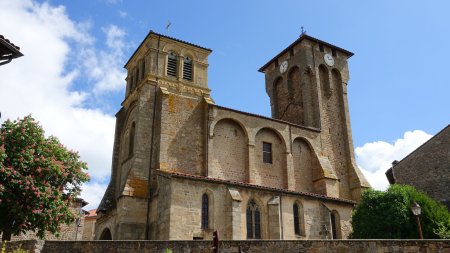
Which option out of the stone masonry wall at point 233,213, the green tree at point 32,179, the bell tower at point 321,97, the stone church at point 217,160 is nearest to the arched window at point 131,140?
the stone church at point 217,160

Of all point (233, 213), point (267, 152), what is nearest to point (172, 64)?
point (267, 152)

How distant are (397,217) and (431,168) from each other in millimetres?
7695

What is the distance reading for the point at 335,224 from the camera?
26.4 meters

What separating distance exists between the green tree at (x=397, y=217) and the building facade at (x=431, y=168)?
4.66 meters

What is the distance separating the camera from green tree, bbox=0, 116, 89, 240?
59.2 feet

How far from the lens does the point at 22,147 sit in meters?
19.2

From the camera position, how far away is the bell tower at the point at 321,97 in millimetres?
33250

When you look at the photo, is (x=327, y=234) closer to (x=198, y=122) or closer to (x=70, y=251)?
(x=198, y=122)

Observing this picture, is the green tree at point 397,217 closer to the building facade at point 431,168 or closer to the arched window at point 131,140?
the building facade at point 431,168

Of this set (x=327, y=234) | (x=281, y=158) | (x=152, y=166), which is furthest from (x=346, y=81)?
(x=152, y=166)

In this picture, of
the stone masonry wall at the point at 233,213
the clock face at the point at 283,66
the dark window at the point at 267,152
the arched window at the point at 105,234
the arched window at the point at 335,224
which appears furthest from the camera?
the clock face at the point at 283,66

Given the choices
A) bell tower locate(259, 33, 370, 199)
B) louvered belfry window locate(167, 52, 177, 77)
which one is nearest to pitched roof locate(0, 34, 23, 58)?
louvered belfry window locate(167, 52, 177, 77)

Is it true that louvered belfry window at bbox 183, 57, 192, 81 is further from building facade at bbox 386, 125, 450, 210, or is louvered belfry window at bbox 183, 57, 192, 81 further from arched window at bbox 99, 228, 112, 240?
building facade at bbox 386, 125, 450, 210

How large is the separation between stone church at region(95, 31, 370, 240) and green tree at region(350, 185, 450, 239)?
2.87 metres
